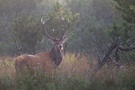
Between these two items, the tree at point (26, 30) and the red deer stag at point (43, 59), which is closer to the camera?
the red deer stag at point (43, 59)

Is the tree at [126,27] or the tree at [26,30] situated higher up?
the tree at [126,27]

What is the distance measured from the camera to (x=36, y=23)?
1465cm

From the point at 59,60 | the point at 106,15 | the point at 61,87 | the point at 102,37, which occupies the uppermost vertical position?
the point at 61,87

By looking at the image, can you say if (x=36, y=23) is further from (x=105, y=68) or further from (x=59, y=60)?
(x=105, y=68)

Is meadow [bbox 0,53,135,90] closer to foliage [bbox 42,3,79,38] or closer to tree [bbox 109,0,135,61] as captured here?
tree [bbox 109,0,135,61]

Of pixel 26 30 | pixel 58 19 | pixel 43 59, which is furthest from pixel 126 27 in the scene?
pixel 26 30

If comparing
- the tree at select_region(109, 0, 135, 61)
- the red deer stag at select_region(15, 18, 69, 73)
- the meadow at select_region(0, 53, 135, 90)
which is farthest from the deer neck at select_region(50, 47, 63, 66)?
the meadow at select_region(0, 53, 135, 90)

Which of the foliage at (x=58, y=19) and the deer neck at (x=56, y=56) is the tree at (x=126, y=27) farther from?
the foliage at (x=58, y=19)

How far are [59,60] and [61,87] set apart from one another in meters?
3.92

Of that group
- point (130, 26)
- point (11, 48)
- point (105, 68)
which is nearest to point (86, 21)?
point (11, 48)

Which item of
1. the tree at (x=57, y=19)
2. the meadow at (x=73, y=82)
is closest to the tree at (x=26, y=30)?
the tree at (x=57, y=19)

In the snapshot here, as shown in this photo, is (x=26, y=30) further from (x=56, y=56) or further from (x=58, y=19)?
(x=56, y=56)

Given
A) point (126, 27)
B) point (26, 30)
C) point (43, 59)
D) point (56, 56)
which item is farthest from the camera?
point (26, 30)

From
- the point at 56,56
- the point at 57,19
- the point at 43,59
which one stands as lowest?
the point at 57,19
